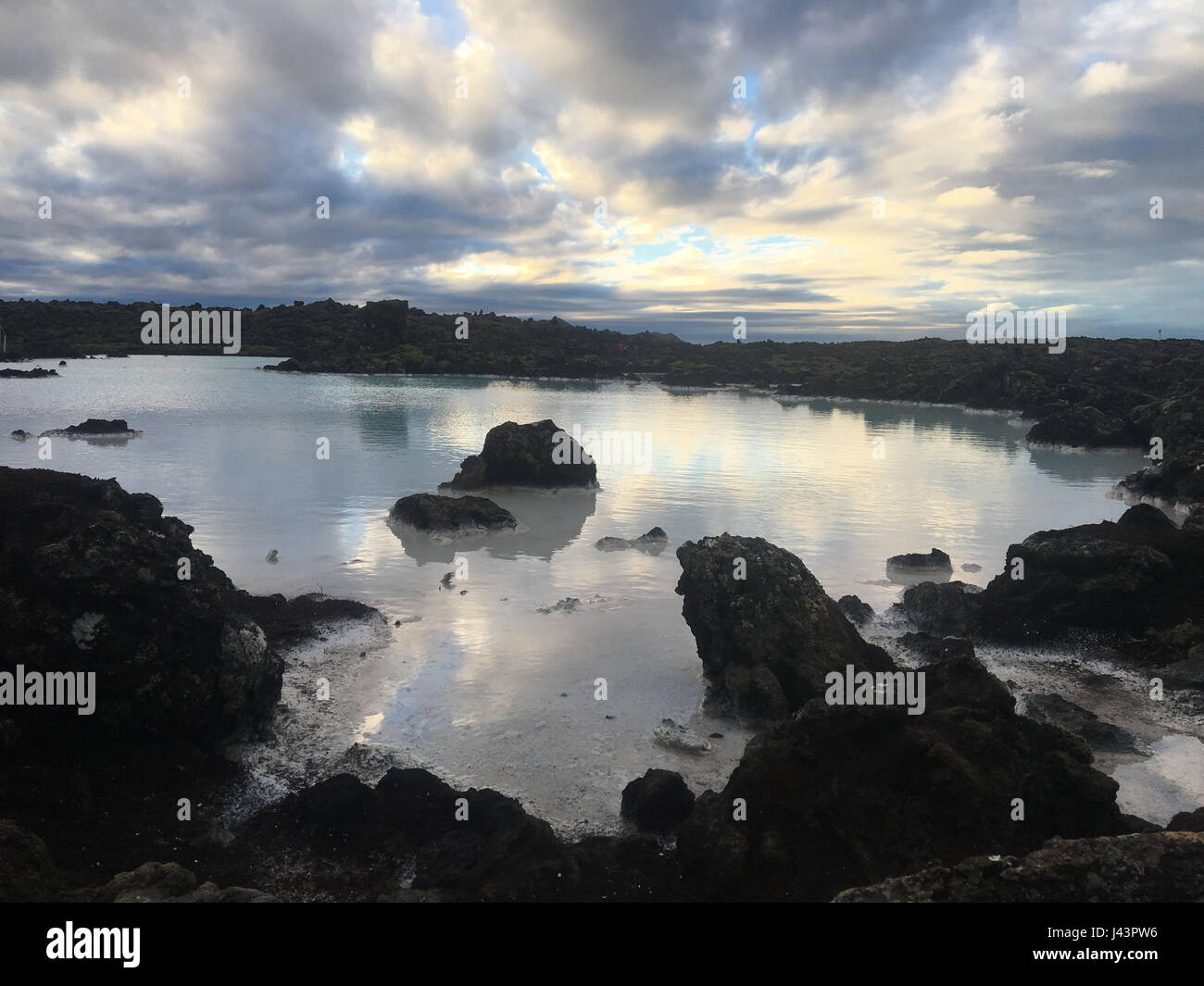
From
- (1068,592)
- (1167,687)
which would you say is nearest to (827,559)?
(1068,592)

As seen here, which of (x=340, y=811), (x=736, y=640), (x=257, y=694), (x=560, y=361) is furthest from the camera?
(x=560, y=361)

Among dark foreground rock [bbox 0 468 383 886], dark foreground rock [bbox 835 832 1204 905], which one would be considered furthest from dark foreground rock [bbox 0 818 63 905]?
dark foreground rock [bbox 835 832 1204 905]

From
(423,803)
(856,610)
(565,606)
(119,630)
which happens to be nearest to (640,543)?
(565,606)

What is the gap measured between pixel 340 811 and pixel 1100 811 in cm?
779

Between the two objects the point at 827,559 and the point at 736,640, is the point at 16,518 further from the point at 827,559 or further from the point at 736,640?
the point at 827,559

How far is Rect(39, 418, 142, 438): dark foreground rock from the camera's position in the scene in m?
41.6

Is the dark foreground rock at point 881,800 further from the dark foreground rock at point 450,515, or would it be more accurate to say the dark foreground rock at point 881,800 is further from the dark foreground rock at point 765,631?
the dark foreground rock at point 450,515

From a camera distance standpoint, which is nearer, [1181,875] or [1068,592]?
[1181,875]

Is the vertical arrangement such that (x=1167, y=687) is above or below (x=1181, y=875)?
below

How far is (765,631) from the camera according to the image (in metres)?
12.3

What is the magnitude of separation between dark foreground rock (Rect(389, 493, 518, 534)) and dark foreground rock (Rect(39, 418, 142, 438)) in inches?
1077

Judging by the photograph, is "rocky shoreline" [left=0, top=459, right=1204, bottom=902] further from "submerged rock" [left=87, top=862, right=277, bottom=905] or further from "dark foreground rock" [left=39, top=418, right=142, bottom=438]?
"dark foreground rock" [left=39, top=418, right=142, bottom=438]

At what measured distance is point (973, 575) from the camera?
19.7 m

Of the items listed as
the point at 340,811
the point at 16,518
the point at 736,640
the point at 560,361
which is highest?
the point at 560,361
